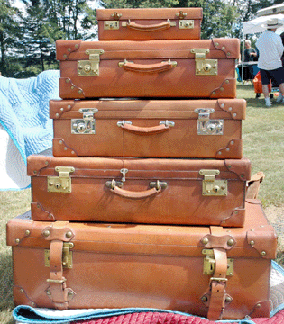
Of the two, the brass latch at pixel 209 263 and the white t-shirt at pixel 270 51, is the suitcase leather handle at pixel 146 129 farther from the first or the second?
the white t-shirt at pixel 270 51

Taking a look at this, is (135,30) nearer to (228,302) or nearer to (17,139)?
(228,302)

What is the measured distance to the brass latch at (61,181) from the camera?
182 centimetres

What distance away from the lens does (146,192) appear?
5.66 feet

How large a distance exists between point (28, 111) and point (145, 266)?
8.49 ft

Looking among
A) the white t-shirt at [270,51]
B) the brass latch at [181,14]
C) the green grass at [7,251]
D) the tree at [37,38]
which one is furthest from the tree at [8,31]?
the brass latch at [181,14]

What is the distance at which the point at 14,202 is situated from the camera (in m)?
3.40

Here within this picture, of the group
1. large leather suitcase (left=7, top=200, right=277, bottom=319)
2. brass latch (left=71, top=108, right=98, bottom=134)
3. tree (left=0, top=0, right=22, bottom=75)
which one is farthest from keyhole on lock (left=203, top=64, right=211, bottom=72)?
tree (left=0, top=0, right=22, bottom=75)

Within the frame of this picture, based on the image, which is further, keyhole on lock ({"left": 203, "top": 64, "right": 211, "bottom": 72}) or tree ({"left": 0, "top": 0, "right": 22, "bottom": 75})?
tree ({"left": 0, "top": 0, "right": 22, "bottom": 75})

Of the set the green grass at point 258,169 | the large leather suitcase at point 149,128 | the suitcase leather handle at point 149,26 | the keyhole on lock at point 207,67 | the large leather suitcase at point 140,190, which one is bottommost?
the green grass at point 258,169

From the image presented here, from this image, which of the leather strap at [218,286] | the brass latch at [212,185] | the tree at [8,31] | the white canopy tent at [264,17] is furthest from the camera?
the tree at [8,31]

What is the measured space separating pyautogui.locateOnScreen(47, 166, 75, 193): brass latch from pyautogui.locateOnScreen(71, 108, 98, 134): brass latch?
0.67 feet

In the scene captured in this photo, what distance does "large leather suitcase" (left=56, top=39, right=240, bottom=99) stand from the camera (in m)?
1.83

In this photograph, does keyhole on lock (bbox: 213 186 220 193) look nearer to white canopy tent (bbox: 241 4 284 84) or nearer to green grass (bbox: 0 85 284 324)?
green grass (bbox: 0 85 284 324)

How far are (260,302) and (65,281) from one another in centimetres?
94
